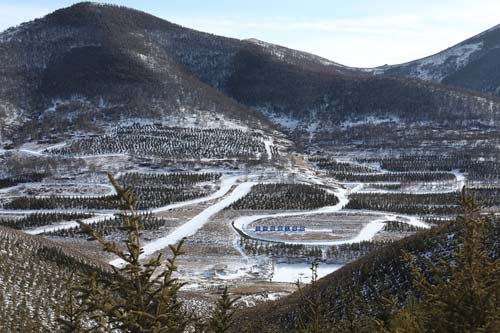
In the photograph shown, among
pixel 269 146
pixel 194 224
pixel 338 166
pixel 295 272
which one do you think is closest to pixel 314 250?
pixel 295 272

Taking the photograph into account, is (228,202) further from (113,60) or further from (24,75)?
(24,75)

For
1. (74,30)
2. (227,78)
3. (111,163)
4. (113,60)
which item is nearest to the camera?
(111,163)

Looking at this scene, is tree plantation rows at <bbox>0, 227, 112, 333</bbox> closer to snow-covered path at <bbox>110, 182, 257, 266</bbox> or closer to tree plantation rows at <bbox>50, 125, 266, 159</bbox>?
snow-covered path at <bbox>110, 182, 257, 266</bbox>

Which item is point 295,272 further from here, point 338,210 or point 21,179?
point 21,179

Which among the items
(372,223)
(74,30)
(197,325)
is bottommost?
(372,223)

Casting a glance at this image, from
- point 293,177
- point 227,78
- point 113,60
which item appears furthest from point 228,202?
point 227,78

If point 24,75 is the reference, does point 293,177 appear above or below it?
below
